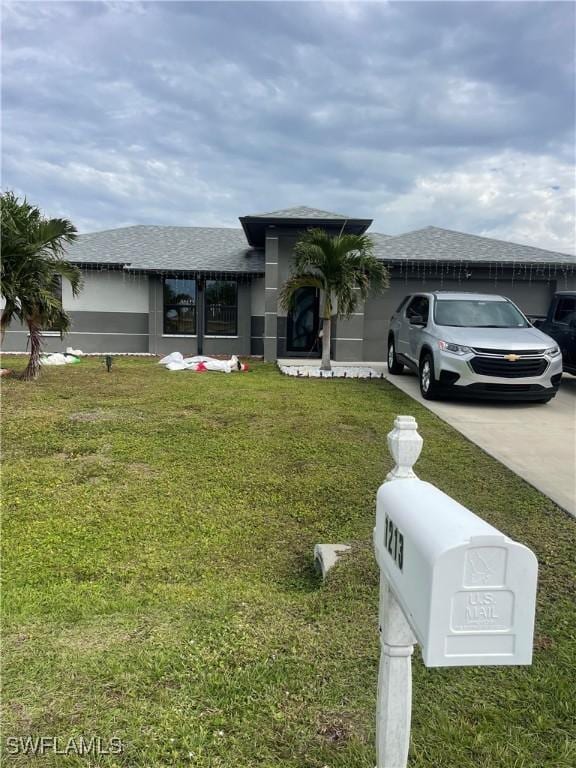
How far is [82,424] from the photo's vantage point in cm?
736

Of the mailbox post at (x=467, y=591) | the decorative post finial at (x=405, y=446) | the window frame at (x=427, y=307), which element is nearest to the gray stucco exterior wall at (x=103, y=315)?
the window frame at (x=427, y=307)

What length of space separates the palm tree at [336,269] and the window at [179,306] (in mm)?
5117

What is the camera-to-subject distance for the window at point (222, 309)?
17719 millimetres

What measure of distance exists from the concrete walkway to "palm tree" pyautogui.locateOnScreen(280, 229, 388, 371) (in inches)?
124

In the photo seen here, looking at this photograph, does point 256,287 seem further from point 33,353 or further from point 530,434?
point 530,434

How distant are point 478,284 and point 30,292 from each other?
11895mm

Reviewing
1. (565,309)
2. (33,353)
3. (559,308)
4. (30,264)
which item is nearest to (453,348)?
(565,309)

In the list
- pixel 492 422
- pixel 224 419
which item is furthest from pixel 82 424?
pixel 492 422

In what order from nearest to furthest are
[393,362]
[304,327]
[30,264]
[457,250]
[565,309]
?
1. [30,264]
2. [565,309]
3. [393,362]
4. [457,250]
5. [304,327]

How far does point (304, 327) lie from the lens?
17.0 metres

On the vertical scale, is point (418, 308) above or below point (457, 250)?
below

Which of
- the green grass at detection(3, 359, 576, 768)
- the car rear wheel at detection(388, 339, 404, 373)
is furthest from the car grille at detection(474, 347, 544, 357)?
the car rear wheel at detection(388, 339, 404, 373)

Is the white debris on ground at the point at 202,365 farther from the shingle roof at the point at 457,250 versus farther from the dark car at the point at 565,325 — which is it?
the dark car at the point at 565,325

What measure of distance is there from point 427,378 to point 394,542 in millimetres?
8565
